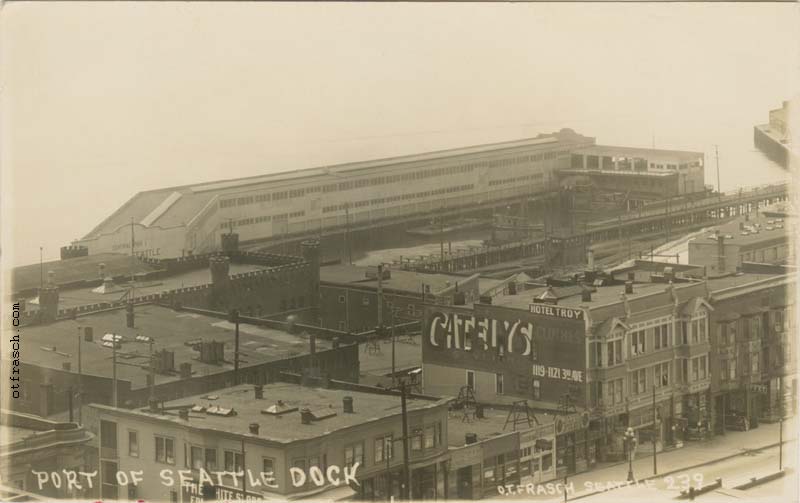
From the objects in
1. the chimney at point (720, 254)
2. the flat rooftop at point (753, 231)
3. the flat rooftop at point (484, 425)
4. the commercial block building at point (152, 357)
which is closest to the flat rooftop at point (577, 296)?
the flat rooftop at point (484, 425)

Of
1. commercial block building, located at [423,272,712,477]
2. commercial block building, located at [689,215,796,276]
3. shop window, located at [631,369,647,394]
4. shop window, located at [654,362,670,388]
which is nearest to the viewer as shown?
commercial block building, located at [423,272,712,477]

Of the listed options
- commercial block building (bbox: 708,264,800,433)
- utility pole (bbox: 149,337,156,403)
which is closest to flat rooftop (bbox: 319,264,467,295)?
commercial block building (bbox: 708,264,800,433)

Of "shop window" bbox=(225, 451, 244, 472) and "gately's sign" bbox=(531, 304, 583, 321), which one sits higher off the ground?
"gately's sign" bbox=(531, 304, 583, 321)

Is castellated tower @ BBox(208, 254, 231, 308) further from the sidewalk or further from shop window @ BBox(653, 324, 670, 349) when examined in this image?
the sidewalk

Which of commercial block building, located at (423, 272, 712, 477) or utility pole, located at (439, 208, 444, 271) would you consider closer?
commercial block building, located at (423, 272, 712, 477)

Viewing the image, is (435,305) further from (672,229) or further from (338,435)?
(672,229)

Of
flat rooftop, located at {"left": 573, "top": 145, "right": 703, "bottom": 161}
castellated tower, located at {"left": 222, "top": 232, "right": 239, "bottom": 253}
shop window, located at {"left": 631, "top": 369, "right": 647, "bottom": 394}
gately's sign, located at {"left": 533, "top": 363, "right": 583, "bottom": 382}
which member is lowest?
shop window, located at {"left": 631, "top": 369, "right": 647, "bottom": 394}

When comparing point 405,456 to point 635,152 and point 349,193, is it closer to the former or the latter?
point 635,152

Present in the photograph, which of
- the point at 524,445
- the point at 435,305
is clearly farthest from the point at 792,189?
the point at 524,445
